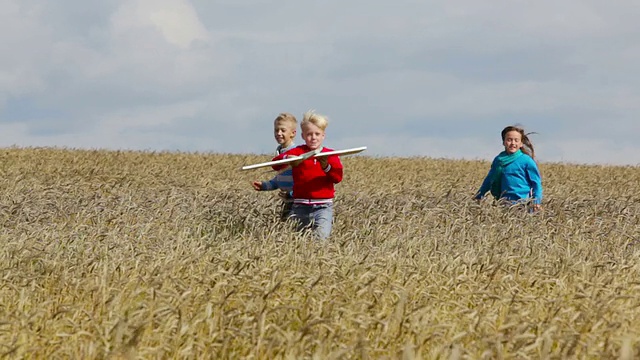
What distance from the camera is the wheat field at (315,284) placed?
325cm

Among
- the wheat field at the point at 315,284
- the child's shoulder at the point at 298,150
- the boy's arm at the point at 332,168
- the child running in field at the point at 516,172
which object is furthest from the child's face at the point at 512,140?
the child's shoulder at the point at 298,150

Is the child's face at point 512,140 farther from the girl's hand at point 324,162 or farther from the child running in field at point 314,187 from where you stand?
the girl's hand at point 324,162

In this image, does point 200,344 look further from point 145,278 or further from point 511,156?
point 511,156

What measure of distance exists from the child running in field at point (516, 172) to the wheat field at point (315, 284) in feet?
1.23

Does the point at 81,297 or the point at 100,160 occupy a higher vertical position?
the point at 100,160

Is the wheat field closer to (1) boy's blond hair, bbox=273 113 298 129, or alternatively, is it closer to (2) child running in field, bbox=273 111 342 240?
(2) child running in field, bbox=273 111 342 240

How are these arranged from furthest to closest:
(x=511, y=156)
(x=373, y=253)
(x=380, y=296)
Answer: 1. (x=511, y=156)
2. (x=373, y=253)
3. (x=380, y=296)

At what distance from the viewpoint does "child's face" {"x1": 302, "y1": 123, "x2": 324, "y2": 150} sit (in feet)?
23.7

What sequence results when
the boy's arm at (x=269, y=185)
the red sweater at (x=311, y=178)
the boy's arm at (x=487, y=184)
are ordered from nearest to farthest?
the red sweater at (x=311, y=178) → the boy's arm at (x=269, y=185) → the boy's arm at (x=487, y=184)

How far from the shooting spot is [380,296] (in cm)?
416

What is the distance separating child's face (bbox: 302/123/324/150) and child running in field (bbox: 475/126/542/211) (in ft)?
10.4

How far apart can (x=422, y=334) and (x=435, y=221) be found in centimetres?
531

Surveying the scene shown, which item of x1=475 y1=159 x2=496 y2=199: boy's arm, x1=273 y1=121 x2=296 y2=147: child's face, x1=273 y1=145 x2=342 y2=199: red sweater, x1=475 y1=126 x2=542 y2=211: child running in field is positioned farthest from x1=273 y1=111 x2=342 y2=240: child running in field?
x1=475 y1=159 x2=496 y2=199: boy's arm

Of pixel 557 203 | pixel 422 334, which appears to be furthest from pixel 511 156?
pixel 422 334
